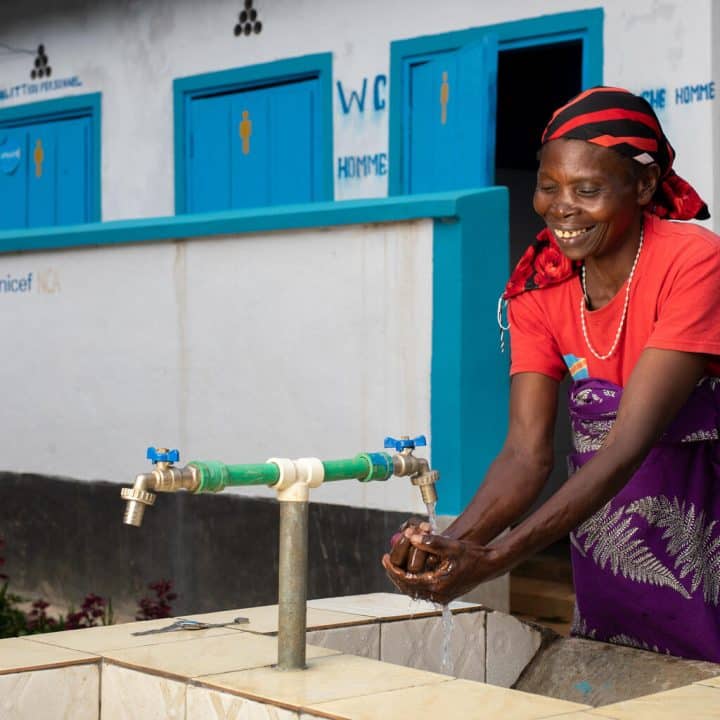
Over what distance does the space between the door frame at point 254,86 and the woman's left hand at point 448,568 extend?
584 cm

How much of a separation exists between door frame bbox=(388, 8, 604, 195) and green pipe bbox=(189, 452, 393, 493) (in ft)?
15.0

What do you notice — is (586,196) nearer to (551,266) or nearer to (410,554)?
(551,266)

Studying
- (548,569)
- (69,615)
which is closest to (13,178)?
(69,615)

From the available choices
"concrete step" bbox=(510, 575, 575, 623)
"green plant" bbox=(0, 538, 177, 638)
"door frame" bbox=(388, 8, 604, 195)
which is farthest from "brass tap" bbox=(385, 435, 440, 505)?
"door frame" bbox=(388, 8, 604, 195)

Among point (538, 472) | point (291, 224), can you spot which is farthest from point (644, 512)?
point (291, 224)

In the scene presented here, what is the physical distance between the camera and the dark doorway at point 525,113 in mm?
9320

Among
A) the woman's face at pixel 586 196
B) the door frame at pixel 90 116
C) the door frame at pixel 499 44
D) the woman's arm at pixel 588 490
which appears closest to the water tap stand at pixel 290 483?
the woman's arm at pixel 588 490

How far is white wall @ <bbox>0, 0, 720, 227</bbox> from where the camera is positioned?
21.8 ft

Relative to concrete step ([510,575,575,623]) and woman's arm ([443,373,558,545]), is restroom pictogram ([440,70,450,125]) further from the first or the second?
woman's arm ([443,373,558,545])

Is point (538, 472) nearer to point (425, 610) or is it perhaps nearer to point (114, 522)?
point (425, 610)

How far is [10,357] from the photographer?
26.2ft

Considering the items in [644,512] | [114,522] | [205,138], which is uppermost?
[205,138]

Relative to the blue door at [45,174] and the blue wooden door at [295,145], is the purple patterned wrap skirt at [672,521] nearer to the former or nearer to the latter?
the blue wooden door at [295,145]

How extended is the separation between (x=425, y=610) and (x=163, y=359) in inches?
157
